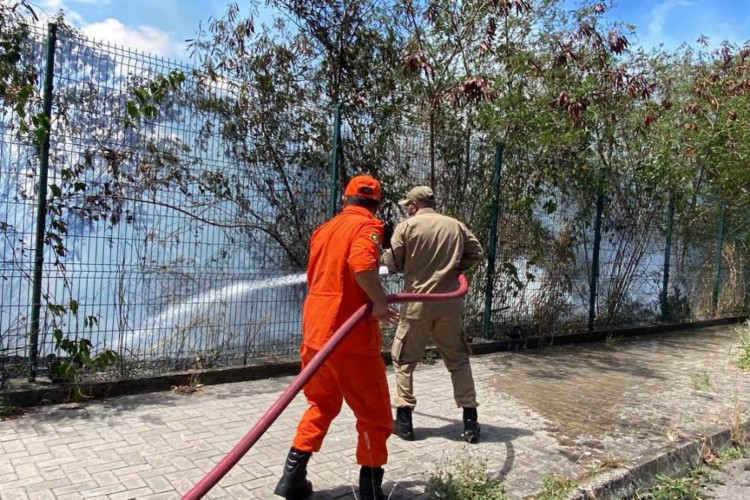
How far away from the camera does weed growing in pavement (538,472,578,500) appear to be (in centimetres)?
362

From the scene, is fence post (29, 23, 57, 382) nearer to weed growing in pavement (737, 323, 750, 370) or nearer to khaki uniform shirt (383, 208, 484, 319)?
khaki uniform shirt (383, 208, 484, 319)

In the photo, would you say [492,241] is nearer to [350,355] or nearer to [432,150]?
[432,150]

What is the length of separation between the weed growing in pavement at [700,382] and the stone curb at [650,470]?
5.66ft

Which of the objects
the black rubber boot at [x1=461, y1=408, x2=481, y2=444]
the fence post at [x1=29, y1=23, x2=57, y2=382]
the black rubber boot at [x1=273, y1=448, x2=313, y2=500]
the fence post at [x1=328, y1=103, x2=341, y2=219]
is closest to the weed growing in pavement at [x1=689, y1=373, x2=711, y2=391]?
the black rubber boot at [x1=461, y1=408, x2=481, y2=444]

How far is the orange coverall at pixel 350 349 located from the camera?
3223 mm

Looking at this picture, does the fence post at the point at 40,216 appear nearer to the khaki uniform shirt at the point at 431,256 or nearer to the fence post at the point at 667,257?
the khaki uniform shirt at the point at 431,256

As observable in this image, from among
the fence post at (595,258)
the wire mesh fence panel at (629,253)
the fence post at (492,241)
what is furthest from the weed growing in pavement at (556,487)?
the wire mesh fence panel at (629,253)

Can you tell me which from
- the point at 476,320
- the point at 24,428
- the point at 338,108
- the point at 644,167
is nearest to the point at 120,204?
Result: the point at 24,428

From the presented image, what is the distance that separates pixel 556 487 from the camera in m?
3.72

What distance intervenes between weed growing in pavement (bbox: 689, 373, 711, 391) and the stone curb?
1.73m

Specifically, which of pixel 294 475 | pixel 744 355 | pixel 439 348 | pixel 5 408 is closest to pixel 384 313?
pixel 294 475

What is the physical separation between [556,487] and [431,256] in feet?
5.82

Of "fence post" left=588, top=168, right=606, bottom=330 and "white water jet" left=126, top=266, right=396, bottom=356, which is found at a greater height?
"fence post" left=588, top=168, right=606, bottom=330

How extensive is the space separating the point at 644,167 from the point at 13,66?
9.16 metres
